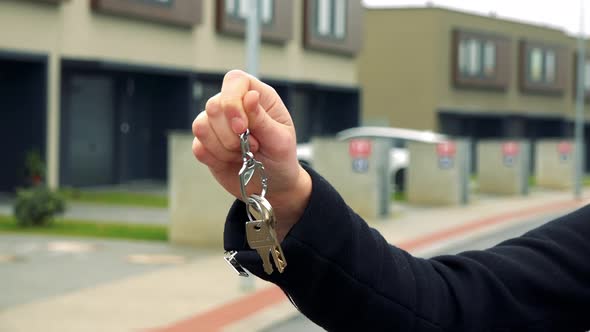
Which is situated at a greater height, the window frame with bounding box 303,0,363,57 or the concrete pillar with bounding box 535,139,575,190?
the window frame with bounding box 303,0,363,57

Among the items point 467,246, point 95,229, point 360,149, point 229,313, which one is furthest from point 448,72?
point 229,313

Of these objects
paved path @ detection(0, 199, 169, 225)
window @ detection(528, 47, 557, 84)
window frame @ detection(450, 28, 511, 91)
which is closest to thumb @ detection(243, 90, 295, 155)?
paved path @ detection(0, 199, 169, 225)

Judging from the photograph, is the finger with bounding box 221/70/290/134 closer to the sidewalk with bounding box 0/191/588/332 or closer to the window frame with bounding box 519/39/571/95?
the sidewalk with bounding box 0/191/588/332

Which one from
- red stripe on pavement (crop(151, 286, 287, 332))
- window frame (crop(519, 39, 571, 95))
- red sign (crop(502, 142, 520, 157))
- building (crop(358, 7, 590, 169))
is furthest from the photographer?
window frame (crop(519, 39, 571, 95))

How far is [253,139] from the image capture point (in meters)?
1.62

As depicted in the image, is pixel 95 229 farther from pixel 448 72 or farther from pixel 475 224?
pixel 448 72

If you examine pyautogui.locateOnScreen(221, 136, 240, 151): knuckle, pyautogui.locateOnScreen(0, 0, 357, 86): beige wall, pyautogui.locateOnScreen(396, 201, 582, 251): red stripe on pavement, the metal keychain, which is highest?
pyautogui.locateOnScreen(0, 0, 357, 86): beige wall

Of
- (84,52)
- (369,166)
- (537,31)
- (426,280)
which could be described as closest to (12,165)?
(84,52)

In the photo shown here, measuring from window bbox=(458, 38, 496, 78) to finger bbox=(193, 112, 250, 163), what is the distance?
45.9m

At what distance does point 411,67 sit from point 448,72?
1622 millimetres

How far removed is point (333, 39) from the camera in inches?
1484

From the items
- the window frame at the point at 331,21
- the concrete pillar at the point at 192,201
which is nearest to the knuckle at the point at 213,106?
the concrete pillar at the point at 192,201

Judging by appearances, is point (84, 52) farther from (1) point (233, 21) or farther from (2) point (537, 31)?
(2) point (537, 31)

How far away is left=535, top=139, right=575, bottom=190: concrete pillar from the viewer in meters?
34.6
